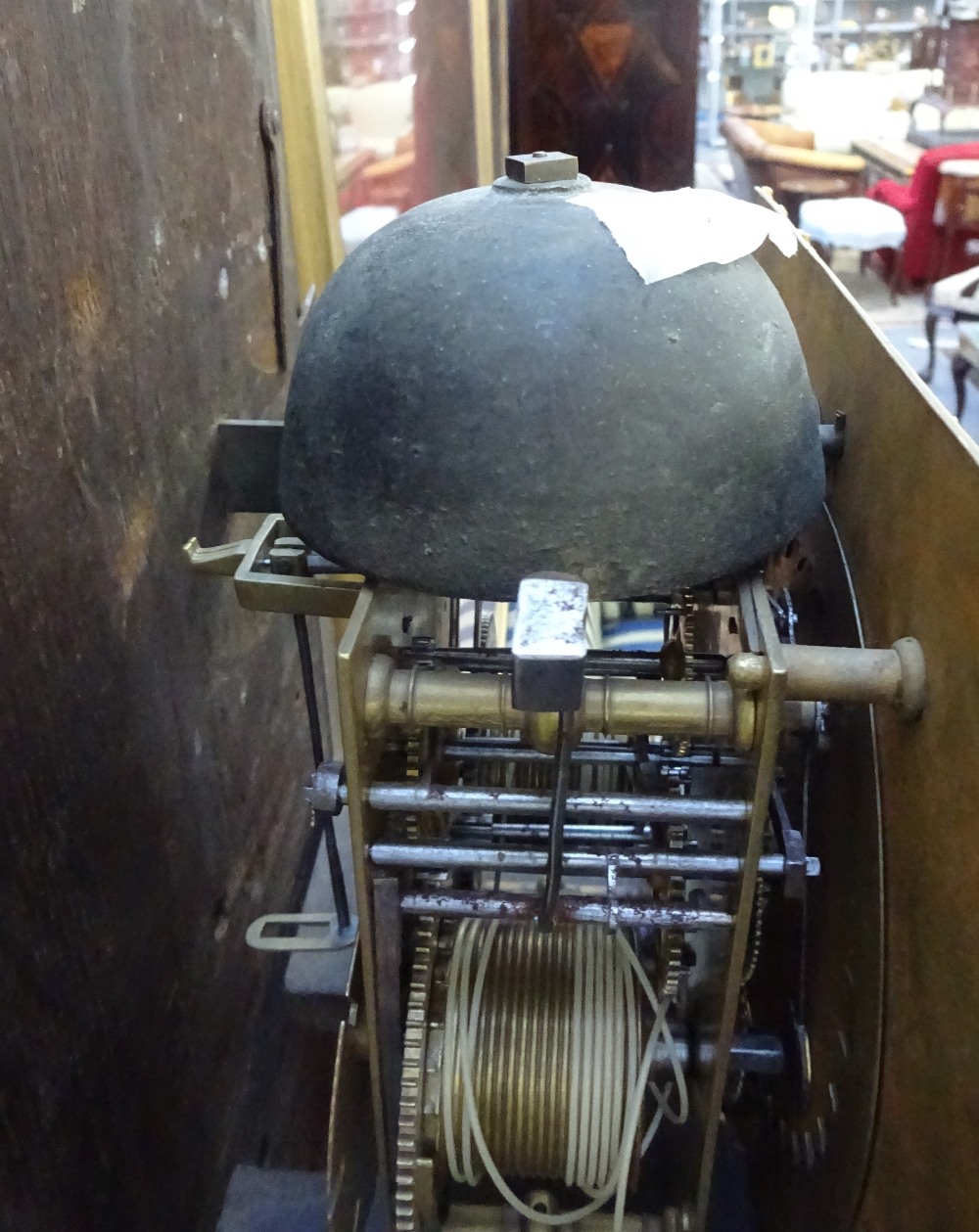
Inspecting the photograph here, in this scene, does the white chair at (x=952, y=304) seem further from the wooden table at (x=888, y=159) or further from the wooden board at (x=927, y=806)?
the wooden board at (x=927, y=806)

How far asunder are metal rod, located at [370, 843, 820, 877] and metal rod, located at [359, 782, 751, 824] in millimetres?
35

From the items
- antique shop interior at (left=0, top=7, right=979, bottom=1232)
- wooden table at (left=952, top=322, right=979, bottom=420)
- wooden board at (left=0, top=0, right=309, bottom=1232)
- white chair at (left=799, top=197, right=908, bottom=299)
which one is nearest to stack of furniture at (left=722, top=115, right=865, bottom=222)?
white chair at (left=799, top=197, right=908, bottom=299)

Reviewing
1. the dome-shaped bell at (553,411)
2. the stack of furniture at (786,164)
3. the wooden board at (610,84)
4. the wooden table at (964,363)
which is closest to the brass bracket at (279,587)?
the dome-shaped bell at (553,411)

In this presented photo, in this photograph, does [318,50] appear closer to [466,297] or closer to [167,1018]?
[466,297]

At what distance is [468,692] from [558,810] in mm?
122

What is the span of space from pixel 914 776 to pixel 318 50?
1.47 metres

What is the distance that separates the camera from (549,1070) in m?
1.04

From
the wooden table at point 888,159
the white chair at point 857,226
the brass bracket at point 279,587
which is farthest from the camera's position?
the wooden table at point 888,159

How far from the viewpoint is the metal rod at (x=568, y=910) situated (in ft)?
2.97

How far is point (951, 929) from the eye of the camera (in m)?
0.81

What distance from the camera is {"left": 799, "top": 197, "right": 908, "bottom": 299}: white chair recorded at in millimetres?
4578

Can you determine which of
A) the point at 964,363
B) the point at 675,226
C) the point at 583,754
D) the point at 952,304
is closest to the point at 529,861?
the point at 583,754

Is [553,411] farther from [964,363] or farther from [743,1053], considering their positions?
[964,363]

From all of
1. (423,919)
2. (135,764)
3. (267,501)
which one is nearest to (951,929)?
(423,919)
